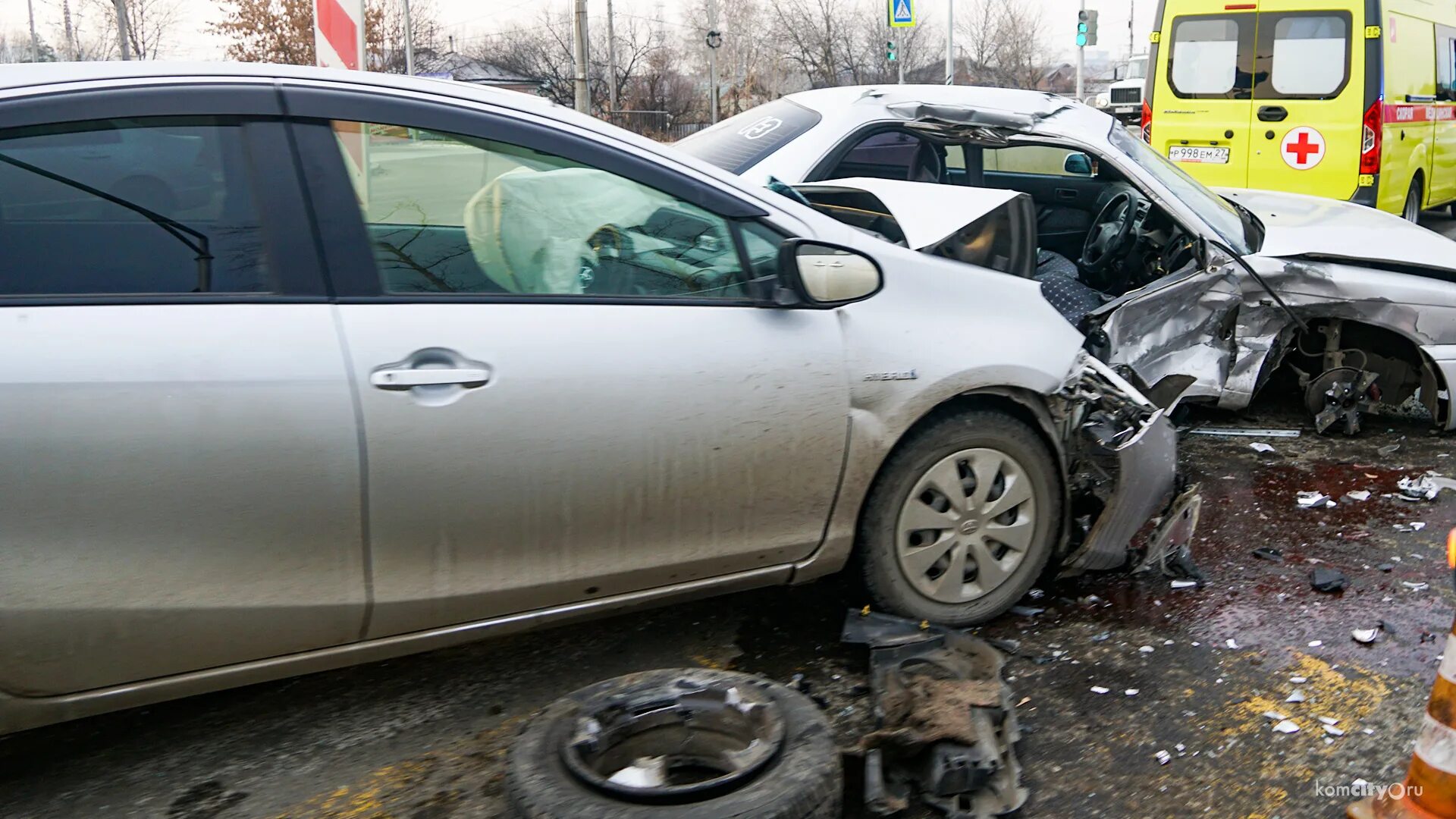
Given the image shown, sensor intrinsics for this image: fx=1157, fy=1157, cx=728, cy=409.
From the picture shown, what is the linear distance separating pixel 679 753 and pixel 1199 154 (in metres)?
9.84

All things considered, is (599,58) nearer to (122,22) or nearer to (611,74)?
(611,74)

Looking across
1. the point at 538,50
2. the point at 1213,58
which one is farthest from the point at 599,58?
the point at 1213,58

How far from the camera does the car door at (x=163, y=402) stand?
241 centimetres

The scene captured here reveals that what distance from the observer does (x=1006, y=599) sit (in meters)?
3.58

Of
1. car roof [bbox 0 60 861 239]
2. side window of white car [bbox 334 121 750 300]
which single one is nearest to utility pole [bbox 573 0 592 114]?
car roof [bbox 0 60 861 239]

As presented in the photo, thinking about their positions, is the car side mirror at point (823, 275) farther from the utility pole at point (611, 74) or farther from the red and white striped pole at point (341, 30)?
the utility pole at point (611, 74)

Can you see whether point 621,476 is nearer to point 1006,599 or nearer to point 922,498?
point 922,498

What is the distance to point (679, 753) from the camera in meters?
2.63

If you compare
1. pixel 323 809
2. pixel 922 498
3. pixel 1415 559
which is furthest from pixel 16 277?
pixel 1415 559

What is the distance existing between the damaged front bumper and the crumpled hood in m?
2.25

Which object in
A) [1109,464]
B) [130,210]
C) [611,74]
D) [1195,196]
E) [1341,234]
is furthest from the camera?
[611,74]

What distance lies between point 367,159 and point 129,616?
1183mm

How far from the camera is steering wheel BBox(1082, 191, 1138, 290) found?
5.95m

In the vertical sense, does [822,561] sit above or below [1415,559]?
above
